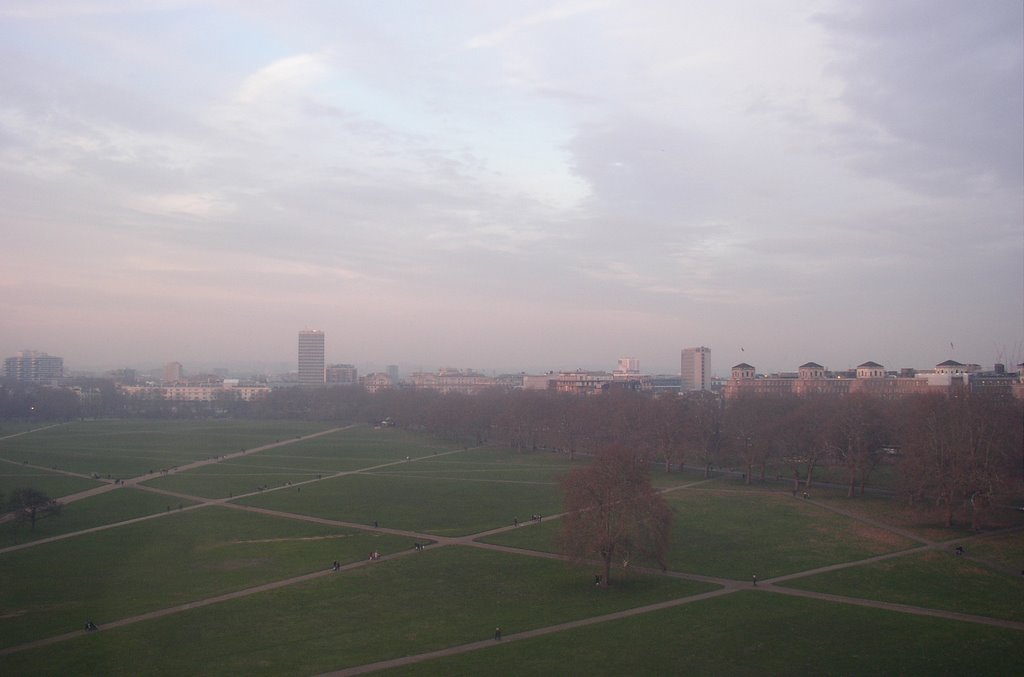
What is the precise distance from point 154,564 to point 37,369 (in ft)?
470

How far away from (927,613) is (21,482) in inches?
2087

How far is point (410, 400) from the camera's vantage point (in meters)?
121

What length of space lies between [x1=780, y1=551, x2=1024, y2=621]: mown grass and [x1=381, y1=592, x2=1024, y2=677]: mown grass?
6.94ft

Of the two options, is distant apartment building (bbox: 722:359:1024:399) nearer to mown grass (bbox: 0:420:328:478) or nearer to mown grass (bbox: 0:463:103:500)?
mown grass (bbox: 0:420:328:478)

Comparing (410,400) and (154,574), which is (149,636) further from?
(410,400)

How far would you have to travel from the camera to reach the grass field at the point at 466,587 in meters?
21.5

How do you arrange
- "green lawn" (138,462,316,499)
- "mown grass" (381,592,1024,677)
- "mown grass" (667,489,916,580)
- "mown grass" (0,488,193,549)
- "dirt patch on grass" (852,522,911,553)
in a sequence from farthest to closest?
1. "green lawn" (138,462,316,499)
2. "mown grass" (0,488,193,549)
3. "dirt patch on grass" (852,522,911,553)
4. "mown grass" (667,489,916,580)
5. "mown grass" (381,592,1024,677)

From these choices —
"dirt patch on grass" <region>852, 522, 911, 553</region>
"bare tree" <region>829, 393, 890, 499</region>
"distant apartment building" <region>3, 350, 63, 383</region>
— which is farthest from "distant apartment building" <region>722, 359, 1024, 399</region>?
"distant apartment building" <region>3, 350, 63, 383</region>

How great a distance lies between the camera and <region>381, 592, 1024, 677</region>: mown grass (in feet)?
67.6

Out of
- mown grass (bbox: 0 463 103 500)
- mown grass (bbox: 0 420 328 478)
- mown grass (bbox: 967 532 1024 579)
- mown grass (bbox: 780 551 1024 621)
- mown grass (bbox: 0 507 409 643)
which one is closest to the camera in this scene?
mown grass (bbox: 780 551 1024 621)

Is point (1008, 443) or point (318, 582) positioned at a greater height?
point (1008, 443)

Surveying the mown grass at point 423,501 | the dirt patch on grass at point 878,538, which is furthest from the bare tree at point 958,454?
the mown grass at point 423,501

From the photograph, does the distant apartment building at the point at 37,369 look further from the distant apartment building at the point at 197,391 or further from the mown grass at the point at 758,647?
the mown grass at the point at 758,647

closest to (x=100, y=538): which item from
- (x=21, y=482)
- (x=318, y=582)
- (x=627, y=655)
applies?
(x=318, y=582)
